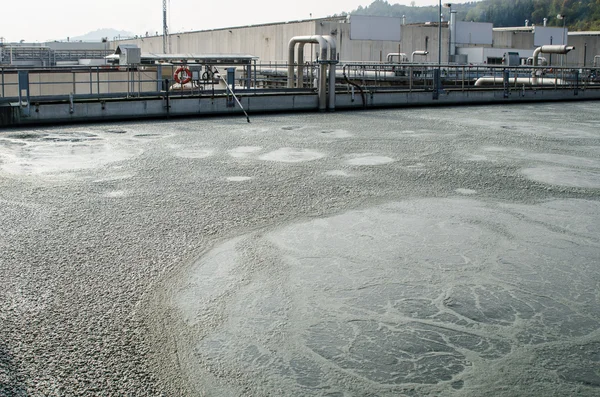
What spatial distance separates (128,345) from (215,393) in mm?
914

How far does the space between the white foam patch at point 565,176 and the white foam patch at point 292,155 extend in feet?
12.9

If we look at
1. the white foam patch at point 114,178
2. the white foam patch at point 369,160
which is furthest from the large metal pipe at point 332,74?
the white foam patch at point 114,178

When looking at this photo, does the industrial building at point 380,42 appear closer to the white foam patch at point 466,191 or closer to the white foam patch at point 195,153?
the white foam patch at point 195,153

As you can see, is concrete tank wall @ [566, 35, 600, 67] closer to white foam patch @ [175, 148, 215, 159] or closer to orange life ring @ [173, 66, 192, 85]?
orange life ring @ [173, 66, 192, 85]

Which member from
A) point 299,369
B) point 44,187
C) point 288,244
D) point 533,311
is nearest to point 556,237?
point 533,311

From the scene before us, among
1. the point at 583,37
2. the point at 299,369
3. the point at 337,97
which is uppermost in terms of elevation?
the point at 583,37

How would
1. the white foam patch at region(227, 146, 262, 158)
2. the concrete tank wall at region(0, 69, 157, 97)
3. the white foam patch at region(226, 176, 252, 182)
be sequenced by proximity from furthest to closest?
1. the concrete tank wall at region(0, 69, 157, 97)
2. the white foam patch at region(227, 146, 262, 158)
3. the white foam patch at region(226, 176, 252, 182)

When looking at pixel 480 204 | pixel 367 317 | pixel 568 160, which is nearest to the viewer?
pixel 367 317

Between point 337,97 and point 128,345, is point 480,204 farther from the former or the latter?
point 337,97

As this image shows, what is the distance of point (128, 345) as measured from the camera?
4.72 metres

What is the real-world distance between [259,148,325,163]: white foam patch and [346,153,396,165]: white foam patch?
2.37ft

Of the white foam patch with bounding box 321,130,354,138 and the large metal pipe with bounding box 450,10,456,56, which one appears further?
the large metal pipe with bounding box 450,10,456,56

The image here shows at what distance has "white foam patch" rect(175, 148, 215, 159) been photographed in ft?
43.6

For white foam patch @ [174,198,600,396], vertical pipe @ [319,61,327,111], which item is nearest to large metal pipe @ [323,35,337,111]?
vertical pipe @ [319,61,327,111]
